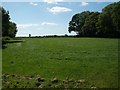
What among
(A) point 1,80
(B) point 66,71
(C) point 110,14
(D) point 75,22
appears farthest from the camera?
(D) point 75,22

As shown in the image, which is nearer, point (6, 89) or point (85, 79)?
point (6, 89)

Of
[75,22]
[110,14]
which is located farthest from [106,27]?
[75,22]

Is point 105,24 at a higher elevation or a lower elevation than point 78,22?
lower

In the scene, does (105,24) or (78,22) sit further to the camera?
(78,22)

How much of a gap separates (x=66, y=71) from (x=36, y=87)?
12.8 feet

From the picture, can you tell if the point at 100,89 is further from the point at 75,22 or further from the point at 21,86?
the point at 75,22

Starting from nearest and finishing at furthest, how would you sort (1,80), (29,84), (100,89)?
(100,89) → (29,84) → (1,80)

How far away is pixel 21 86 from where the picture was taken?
10.5m

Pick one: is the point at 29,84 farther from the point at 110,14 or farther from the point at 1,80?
the point at 110,14

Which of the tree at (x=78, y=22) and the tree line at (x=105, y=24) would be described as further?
the tree at (x=78, y=22)

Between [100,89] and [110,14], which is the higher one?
[110,14]

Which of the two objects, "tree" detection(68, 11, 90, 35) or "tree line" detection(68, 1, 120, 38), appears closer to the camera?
"tree line" detection(68, 1, 120, 38)

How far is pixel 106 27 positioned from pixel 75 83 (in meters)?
92.1

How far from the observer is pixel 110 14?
98.6m
